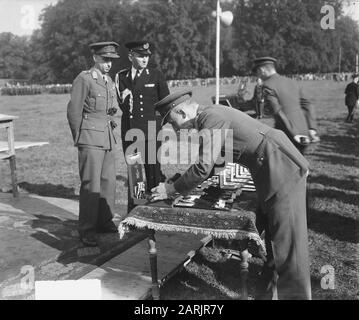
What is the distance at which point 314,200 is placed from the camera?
6.67m

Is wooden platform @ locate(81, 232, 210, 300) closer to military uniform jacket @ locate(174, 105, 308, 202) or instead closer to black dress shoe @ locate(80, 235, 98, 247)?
black dress shoe @ locate(80, 235, 98, 247)

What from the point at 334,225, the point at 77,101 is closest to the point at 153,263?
the point at 77,101

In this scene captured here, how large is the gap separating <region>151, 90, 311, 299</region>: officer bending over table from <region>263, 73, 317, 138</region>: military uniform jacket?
1.92m

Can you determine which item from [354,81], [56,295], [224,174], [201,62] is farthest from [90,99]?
[201,62]

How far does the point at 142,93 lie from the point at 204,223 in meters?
2.60

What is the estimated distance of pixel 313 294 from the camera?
148 inches

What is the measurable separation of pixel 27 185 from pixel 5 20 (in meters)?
4.46

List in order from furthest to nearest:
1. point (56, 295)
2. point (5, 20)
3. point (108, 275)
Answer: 1. point (5, 20)
2. point (108, 275)
3. point (56, 295)

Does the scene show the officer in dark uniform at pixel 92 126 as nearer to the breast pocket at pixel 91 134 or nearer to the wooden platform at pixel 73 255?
the breast pocket at pixel 91 134

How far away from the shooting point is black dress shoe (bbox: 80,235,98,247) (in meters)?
4.64

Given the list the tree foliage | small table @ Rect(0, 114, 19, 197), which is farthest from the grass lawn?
the tree foliage

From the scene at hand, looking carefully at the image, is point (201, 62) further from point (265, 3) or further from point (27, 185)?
point (27, 185)

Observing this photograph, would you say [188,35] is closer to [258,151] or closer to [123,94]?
[123,94]

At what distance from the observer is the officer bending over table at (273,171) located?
3.00 m
